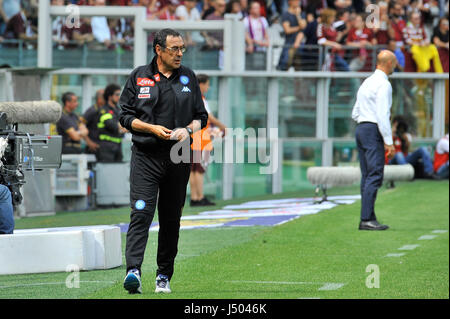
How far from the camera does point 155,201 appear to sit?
328 inches

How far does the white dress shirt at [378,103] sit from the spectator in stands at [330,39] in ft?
36.8

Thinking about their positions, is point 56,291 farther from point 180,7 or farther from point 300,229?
point 180,7

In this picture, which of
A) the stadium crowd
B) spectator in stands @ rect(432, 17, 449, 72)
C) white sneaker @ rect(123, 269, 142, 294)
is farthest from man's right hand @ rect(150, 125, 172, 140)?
spectator in stands @ rect(432, 17, 449, 72)

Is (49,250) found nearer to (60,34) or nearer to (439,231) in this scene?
(439,231)

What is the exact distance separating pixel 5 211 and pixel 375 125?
5342 mm

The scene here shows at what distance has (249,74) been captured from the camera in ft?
79.9

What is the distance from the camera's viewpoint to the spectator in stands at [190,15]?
74.8ft

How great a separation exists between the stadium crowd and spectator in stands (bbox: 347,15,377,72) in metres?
0.02

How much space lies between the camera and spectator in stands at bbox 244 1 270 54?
23.9 meters

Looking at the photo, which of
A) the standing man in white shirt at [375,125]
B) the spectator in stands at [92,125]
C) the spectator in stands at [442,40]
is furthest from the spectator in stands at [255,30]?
the standing man in white shirt at [375,125]

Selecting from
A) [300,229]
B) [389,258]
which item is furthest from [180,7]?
[389,258]

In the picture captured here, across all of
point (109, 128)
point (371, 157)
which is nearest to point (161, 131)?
point (371, 157)

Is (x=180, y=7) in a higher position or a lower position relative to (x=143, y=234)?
higher
